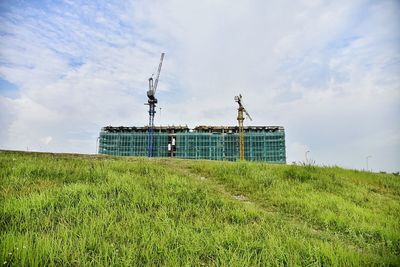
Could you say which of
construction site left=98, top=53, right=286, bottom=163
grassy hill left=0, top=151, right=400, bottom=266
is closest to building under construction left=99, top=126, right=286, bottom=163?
construction site left=98, top=53, right=286, bottom=163

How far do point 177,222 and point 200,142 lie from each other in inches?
3814

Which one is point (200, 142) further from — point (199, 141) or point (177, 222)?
point (177, 222)

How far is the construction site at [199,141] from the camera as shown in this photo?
102312 mm

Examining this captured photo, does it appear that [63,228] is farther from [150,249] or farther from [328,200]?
[328,200]

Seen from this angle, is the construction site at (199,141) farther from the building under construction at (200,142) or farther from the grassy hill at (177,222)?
the grassy hill at (177,222)

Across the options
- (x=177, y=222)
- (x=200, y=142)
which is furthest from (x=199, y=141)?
(x=177, y=222)

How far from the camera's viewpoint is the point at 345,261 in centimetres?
394

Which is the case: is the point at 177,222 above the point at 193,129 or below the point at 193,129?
below

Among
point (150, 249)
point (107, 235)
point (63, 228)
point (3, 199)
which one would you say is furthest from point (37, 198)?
point (150, 249)

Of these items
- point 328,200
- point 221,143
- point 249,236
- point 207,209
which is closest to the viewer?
point 249,236

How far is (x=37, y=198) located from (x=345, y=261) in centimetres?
567

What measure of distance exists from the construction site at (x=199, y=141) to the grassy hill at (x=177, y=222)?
91650 millimetres

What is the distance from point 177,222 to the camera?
215 inches

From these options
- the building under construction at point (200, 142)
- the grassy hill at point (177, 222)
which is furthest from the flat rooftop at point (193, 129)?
the grassy hill at point (177, 222)
